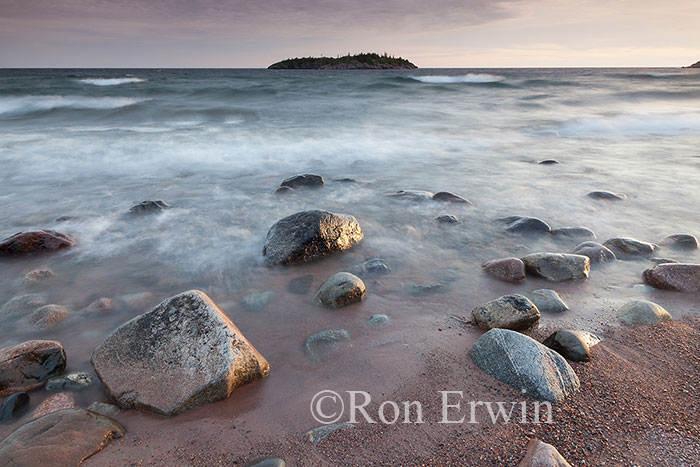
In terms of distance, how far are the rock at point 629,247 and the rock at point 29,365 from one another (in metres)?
4.44

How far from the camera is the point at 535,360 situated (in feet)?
7.14

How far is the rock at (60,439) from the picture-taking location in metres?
1.71

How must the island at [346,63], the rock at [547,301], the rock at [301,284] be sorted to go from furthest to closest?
the island at [346,63] < the rock at [301,284] < the rock at [547,301]

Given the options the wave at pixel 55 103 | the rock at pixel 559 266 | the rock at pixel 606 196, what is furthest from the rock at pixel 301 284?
the wave at pixel 55 103

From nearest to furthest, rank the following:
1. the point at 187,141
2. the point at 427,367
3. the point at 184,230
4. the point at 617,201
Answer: the point at 427,367
the point at 184,230
the point at 617,201
the point at 187,141

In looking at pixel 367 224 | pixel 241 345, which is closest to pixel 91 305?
pixel 241 345

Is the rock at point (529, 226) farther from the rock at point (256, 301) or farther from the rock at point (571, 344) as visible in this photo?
the rock at point (256, 301)

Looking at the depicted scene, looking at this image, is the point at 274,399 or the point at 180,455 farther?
the point at 274,399

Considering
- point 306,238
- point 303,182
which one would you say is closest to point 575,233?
point 306,238

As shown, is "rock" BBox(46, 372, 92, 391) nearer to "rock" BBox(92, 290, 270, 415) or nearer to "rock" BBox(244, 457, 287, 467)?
"rock" BBox(92, 290, 270, 415)

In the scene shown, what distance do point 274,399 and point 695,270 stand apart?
3.32 meters

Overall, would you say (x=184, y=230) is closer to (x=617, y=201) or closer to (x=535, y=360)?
(x=535, y=360)

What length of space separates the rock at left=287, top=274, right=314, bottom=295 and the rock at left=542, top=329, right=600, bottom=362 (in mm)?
1769

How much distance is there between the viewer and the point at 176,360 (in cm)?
219
